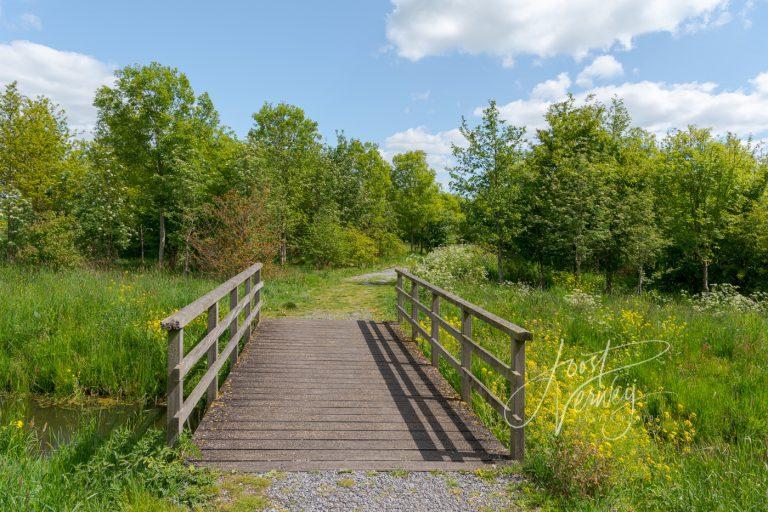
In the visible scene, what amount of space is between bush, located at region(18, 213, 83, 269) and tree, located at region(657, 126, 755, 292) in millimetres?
22562

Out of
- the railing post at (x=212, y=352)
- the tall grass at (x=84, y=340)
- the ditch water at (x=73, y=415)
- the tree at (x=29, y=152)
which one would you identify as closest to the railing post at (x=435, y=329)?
the railing post at (x=212, y=352)

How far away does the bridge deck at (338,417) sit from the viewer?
409 centimetres

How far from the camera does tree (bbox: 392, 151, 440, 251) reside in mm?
43406

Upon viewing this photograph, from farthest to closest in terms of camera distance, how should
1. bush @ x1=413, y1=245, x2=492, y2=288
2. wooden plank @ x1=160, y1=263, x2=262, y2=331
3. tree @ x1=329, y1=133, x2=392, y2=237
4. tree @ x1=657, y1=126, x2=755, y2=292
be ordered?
tree @ x1=329, y1=133, x2=392, y2=237, tree @ x1=657, y1=126, x2=755, y2=292, bush @ x1=413, y1=245, x2=492, y2=288, wooden plank @ x1=160, y1=263, x2=262, y2=331

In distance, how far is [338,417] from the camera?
504 cm

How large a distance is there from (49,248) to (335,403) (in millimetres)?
14610

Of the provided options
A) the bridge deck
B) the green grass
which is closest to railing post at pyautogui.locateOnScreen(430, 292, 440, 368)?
the bridge deck

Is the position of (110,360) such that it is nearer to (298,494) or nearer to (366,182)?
(298,494)

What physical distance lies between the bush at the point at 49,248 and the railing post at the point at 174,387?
14.1m

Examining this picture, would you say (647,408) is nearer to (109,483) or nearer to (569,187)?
(109,483)

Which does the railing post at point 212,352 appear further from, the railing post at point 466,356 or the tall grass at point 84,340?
the railing post at point 466,356

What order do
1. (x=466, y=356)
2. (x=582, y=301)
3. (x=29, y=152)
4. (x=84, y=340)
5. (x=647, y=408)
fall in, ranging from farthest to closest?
(x=29, y=152), (x=582, y=301), (x=84, y=340), (x=647, y=408), (x=466, y=356)

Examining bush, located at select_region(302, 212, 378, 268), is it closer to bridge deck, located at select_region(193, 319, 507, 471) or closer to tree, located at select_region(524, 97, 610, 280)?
tree, located at select_region(524, 97, 610, 280)

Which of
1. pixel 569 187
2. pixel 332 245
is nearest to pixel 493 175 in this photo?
pixel 569 187
